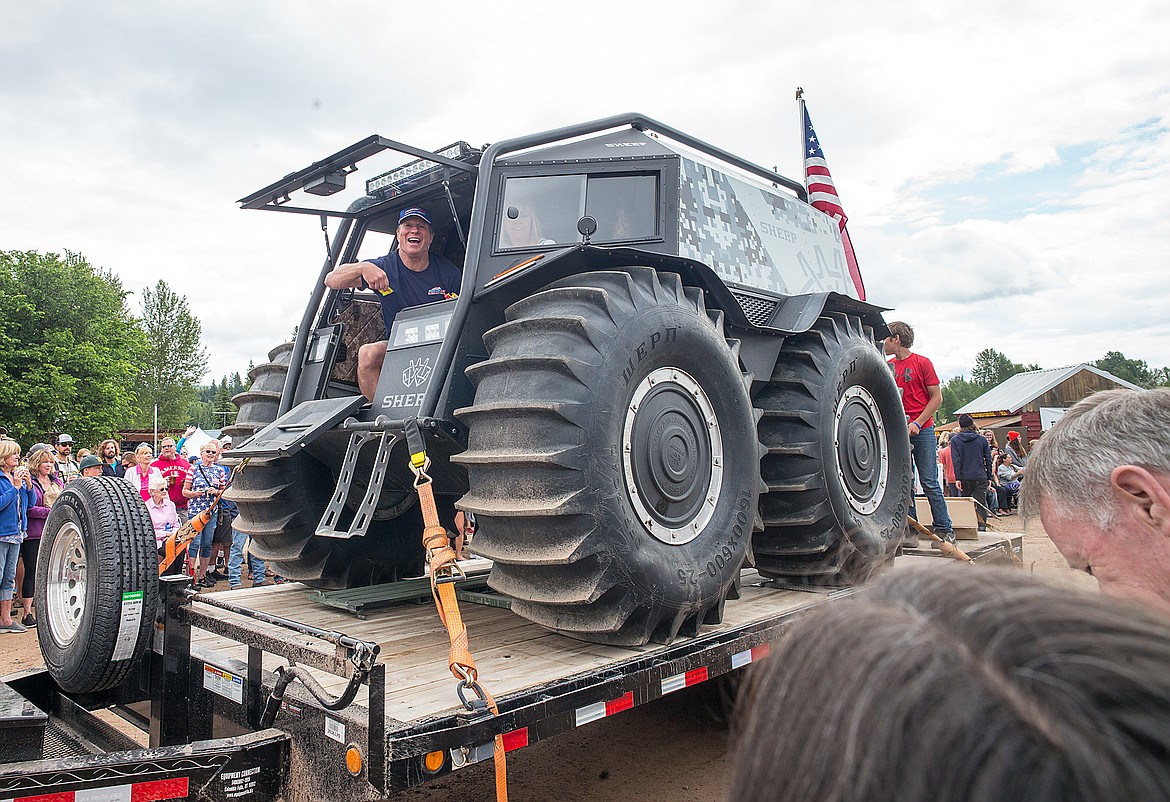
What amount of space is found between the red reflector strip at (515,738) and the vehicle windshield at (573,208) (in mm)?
2490

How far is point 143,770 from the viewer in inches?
98.3

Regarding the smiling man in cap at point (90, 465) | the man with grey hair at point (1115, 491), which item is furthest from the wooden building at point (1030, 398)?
the man with grey hair at point (1115, 491)

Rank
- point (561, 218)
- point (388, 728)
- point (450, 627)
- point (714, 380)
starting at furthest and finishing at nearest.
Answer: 1. point (561, 218)
2. point (714, 380)
3. point (450, 627)
4. point (388, 728)

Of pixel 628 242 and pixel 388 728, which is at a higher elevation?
pixel 628 242

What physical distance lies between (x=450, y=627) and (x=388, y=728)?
1.24ft

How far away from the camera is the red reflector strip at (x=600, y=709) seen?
2.94 metres

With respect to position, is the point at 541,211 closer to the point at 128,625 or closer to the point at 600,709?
the point at 600,709

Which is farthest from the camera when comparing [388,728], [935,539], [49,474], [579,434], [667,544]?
[49,474]

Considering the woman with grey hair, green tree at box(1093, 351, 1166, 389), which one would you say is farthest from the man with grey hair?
green tree at box(1093, 351, 1166, 389)

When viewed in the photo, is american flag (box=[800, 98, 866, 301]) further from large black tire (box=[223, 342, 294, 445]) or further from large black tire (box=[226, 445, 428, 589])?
large black tire (box=[226, 445, 428, 589])


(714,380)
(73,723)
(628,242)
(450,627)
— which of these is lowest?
(73,723)

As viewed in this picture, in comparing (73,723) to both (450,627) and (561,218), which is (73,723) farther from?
(561,218)

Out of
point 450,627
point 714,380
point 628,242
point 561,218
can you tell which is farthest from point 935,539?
point 450,627

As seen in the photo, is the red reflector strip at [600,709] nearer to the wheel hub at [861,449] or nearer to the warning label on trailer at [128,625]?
the warning label on trailer at [128,625]
